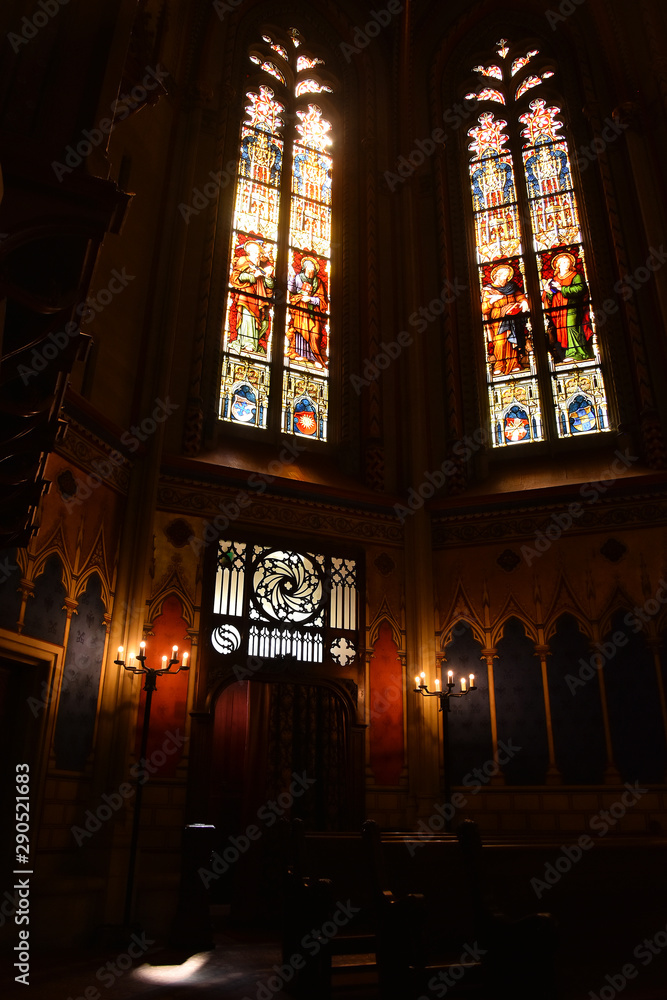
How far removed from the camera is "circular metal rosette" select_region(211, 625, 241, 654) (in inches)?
383

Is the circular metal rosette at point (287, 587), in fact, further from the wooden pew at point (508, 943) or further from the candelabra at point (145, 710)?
the wooden pew at point (508, 943)

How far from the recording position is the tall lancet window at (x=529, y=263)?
39.4ft

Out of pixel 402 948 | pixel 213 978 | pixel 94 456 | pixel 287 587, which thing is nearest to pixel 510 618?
pixel 287 587

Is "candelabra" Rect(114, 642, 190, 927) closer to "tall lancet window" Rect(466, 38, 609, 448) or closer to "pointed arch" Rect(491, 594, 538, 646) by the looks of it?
"pointed arch" Rect(491, 594, 538, 646)

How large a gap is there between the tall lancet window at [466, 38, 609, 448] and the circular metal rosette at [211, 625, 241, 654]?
198 inches

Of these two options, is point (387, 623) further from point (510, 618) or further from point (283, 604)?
point (510, 618)

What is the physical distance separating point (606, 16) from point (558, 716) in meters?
11.8

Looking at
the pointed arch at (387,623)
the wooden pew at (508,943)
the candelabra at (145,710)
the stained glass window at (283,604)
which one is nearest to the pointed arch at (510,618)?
the pointed arch at (387,623)

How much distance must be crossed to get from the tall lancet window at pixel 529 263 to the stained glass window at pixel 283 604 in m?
3.57

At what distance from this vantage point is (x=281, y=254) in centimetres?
1282

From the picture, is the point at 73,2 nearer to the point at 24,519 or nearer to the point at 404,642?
the point at 24,519

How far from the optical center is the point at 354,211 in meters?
13.5

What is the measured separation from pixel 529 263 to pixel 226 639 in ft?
25.9

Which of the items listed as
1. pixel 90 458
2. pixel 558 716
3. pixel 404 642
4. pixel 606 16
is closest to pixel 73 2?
pixel 90 458
